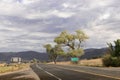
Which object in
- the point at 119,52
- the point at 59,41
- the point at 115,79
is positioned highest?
the point at 59,41

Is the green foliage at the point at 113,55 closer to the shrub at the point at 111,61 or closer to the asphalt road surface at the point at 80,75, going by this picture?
the shrub at the point at 111,61

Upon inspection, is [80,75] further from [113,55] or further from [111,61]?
[113,55]

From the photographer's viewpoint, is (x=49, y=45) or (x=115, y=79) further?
(x=49, y=45)

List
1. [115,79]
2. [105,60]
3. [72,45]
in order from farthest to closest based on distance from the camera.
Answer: [72,45]
[105,60]
[115,79]

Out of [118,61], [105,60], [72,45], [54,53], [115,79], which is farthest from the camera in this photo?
[54,53]

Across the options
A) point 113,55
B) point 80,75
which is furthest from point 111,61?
point 80,75

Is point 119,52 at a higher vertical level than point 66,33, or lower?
lower

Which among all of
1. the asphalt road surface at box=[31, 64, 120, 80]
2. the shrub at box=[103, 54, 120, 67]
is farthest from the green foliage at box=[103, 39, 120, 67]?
the asphalt road surface at box=[31, 64, 120, 80]

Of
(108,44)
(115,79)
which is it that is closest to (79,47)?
(108,44)

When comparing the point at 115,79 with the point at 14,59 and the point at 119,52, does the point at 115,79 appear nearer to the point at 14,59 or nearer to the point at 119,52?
the point at 119,52

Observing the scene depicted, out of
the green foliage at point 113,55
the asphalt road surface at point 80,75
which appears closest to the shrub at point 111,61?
the green foliage at point 113,55

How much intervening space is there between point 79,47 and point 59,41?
8755 millimetres

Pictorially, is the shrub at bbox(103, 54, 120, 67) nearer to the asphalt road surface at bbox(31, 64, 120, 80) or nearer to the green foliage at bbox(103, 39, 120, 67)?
the green foliage at bbox(103, 39, 120, 67)

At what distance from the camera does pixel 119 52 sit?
2702 inches
